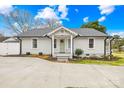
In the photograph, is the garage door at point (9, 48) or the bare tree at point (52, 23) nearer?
the garage door at point (9, 48)

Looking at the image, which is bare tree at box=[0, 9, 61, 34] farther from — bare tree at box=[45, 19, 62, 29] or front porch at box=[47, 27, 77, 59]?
front porch at box=[47, 27, 77, 59]

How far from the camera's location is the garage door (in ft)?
92.9

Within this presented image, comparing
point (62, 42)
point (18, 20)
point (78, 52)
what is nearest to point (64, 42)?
point (62, 42)

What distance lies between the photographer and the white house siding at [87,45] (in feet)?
82.7

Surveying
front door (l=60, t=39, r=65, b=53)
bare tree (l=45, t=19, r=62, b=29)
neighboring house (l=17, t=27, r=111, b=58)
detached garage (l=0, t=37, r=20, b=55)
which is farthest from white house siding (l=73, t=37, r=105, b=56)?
bare tree (l=45, t=19, r=62, b=29)

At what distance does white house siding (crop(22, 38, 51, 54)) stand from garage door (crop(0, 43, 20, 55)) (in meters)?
2.51

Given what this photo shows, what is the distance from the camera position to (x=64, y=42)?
2570cm

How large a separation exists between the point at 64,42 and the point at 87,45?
8.87 ft

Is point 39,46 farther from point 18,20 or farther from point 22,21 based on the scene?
point 22,21

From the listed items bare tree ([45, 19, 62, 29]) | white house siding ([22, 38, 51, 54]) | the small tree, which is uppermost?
bare tree ([45, 19, 62, 29])

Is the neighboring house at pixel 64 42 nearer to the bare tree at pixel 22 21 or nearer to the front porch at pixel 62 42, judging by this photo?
the front porch at pixel 62 42

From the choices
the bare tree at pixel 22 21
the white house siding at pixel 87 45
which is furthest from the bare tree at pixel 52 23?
the white house siding at pixel 87 45
